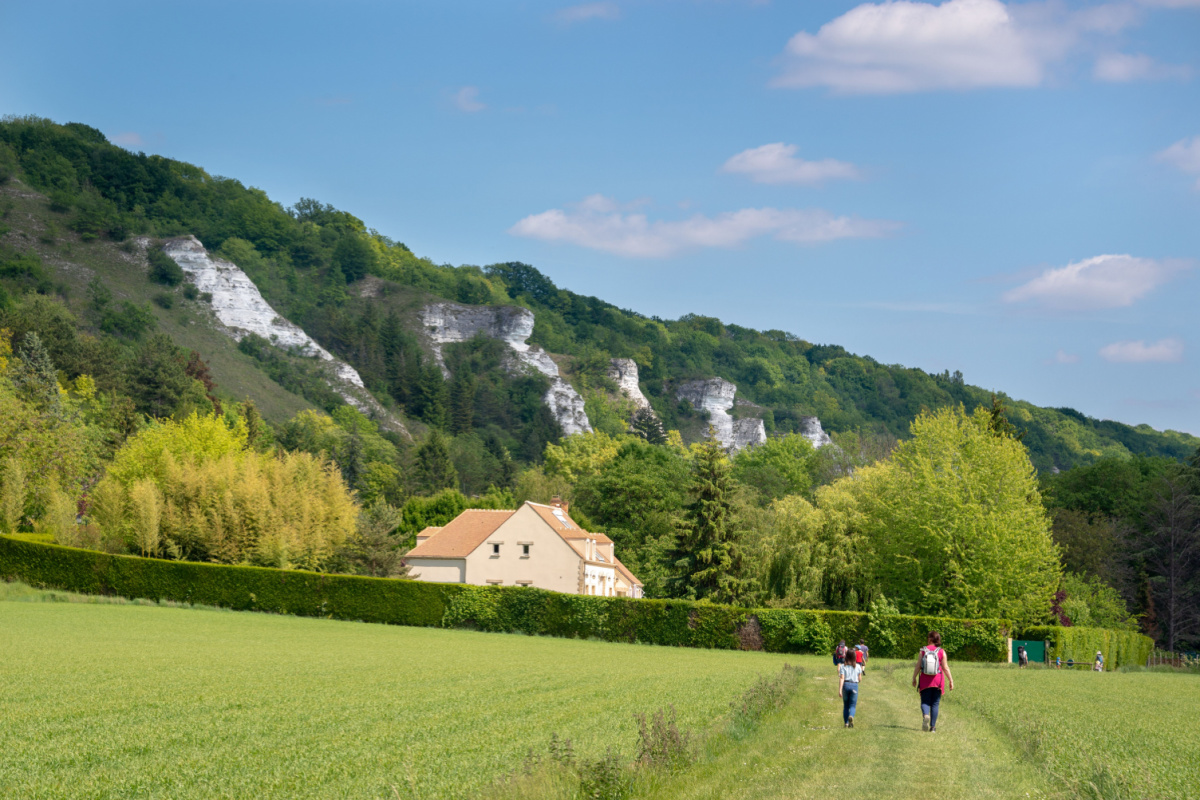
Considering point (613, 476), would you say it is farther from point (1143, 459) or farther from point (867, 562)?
point (1143, 459)

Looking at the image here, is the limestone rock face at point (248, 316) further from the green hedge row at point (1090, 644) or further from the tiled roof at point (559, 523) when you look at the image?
the green hedge row at point (1090, 644)

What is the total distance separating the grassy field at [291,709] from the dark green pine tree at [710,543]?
18.9 metres

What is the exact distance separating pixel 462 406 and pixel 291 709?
152 m

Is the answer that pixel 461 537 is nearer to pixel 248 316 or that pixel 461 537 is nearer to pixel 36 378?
pixel 36 378

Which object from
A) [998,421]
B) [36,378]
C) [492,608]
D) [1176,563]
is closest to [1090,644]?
[998,421]

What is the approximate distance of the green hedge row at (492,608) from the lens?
44.8 meters

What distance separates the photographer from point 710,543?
53.7 meters

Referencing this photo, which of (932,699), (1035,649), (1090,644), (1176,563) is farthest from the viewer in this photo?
(1176,563)

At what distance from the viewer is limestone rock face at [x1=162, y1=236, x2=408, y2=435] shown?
156 metres

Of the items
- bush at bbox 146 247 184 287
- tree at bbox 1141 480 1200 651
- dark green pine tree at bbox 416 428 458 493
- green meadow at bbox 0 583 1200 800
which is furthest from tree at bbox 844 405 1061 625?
bush at bbox 146 247 184 287

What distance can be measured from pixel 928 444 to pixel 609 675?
3536cm

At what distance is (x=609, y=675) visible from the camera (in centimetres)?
2577

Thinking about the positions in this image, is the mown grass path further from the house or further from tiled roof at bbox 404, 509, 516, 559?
tiled roof at bbox 404, 509, 516, 559

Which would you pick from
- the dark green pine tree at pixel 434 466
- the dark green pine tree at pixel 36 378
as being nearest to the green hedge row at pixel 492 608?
the dark green pine tree at pixel 36 378
